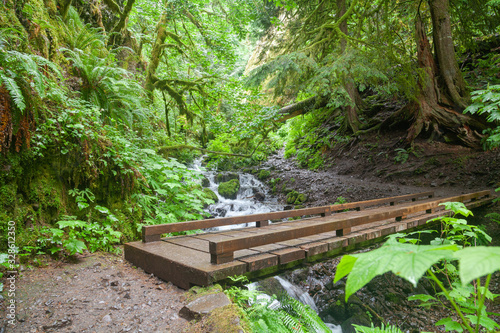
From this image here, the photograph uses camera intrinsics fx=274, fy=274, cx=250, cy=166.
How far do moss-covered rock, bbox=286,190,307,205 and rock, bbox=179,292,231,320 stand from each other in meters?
8.10

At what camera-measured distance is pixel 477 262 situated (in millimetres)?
648

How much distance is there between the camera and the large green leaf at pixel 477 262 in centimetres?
60

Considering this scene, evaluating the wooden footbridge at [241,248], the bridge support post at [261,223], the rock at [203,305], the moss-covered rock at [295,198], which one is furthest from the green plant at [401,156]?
the rock at [203,305]

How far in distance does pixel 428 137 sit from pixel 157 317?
11.2 m

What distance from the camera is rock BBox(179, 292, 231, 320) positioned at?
2.25m

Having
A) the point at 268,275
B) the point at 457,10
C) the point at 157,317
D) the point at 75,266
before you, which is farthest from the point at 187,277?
the point at 457,10

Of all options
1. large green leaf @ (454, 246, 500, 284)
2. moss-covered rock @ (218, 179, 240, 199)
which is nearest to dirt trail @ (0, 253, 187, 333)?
large green leaf @ (454, 246, 500, 284)

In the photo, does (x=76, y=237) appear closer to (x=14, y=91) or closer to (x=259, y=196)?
(x=14, y=91)

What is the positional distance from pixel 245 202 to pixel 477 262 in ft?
35.4

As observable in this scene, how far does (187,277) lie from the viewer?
9.08ft

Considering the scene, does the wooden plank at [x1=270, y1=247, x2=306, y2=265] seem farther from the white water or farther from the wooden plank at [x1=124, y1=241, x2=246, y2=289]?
the white water

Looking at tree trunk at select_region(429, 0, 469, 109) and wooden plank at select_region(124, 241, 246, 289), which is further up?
tree trunk at select_region(429, 0, 469, 109)

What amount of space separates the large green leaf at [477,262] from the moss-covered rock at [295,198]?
9666mm

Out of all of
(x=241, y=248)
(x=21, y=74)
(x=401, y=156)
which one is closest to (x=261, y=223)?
(x=241, y=248)
